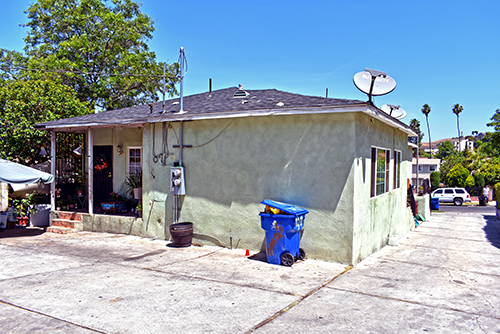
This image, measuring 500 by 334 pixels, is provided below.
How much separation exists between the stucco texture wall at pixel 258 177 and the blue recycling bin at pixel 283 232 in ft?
1.68

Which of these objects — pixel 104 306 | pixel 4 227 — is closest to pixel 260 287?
pixel 104 306

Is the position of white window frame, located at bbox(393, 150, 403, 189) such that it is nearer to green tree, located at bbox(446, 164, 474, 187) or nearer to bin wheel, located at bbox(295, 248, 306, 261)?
bin wheel, located at bbox(295, 248, 306, 261)

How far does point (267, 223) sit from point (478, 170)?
39.9 m

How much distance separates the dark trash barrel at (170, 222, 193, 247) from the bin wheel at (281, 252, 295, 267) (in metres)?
2.64

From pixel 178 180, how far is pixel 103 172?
472 cm

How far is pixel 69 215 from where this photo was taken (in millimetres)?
11023

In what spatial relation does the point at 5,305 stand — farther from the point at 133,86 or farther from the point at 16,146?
the point at 133,86

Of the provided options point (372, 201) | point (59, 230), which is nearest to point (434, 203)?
point (372, 201)

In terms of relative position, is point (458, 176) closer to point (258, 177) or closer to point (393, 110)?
point (393, 110)

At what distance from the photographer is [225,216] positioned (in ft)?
28.0

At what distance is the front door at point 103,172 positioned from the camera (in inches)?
487

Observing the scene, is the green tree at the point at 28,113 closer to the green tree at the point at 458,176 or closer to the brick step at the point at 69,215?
the brick step at the point at 69,215

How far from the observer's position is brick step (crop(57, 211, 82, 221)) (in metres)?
10.9

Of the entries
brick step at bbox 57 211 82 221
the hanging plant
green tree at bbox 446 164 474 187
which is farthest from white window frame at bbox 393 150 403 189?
green tree at bbox 446 164 474 187
